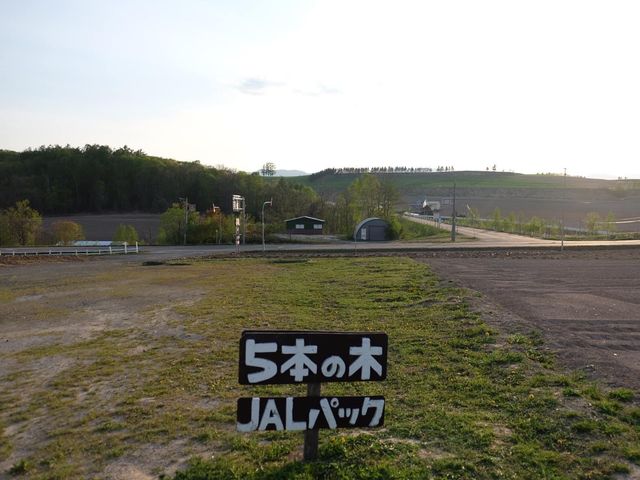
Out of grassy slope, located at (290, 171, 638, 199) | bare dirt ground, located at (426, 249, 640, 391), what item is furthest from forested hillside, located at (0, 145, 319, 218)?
bare dirt ground, located at (426, 249, 640, 391)

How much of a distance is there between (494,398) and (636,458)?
1.98 m

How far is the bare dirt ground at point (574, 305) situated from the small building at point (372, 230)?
31.1m

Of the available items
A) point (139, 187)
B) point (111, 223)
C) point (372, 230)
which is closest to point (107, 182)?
point (139, 187)

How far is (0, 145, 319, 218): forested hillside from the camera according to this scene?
99.1 m

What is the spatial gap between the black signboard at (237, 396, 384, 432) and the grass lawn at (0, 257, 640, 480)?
458mm

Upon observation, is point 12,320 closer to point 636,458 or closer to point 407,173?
Result: point 636,458

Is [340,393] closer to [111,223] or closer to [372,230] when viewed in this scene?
[372,230]

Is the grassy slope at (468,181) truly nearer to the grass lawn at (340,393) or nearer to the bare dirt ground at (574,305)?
the bare dirt ground at (574,305)

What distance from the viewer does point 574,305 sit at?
1395 centimetres

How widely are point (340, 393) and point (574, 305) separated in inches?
368

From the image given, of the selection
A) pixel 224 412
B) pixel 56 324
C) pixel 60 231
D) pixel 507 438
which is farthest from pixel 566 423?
pixel 60 231

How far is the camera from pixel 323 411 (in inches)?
190

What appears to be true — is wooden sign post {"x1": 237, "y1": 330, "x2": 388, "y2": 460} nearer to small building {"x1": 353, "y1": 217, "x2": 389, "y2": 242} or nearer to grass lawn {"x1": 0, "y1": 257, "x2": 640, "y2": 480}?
grass lawn {"x1": 0, "y1": 257, "x2": 640, "y2": 480}

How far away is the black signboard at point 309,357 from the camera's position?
15.3 feet
